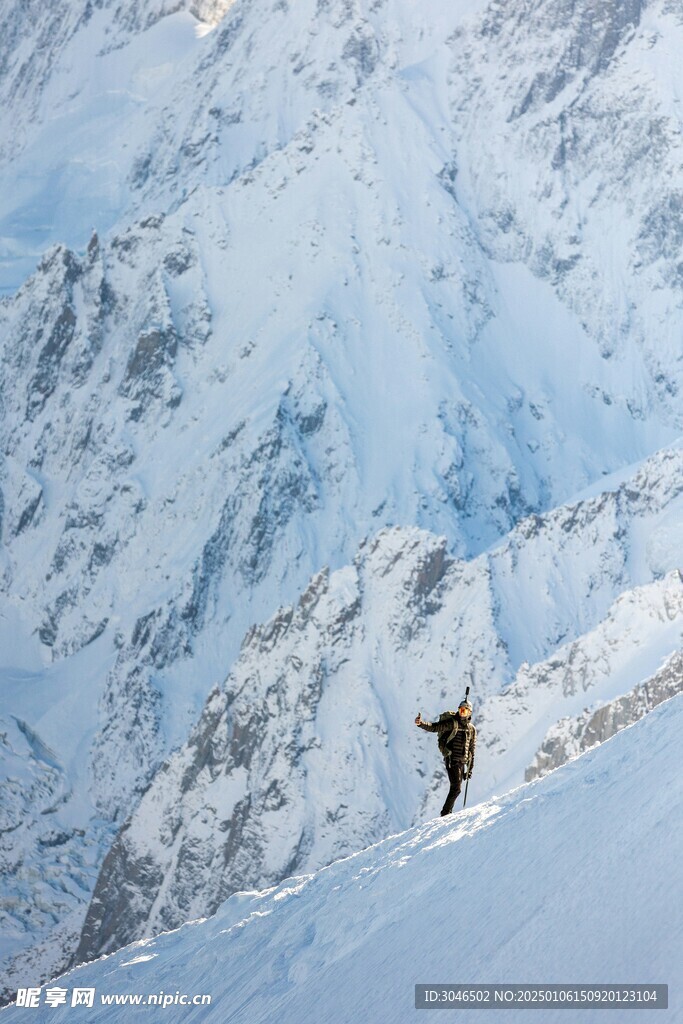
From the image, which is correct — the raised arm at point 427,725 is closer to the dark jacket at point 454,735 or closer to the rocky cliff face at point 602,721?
the dark jacket at point 454,735

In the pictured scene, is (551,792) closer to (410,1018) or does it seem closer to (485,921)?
(485,921)

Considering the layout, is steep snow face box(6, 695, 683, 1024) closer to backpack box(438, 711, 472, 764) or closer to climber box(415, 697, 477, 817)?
climber box(415, 697, 477, 817)

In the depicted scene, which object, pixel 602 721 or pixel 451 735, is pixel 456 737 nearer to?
pixel 451 735

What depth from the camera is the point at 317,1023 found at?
3030 centimetres

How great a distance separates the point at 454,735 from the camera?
35000mm

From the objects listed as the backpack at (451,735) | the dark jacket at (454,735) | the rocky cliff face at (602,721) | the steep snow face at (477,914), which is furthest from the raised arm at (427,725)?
the rocky cliff face at (602,721)

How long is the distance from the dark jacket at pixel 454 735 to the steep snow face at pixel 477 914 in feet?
3.44

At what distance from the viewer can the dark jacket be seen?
35000 mm

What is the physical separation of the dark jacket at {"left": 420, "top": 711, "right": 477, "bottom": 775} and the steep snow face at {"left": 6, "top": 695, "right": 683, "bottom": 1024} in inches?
41.3

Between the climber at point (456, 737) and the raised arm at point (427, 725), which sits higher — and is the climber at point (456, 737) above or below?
below

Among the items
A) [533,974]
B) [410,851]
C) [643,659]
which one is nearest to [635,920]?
[533,974]

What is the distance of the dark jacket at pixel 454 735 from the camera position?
35000 millimetres

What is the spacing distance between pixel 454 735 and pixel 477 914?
15.3 ft

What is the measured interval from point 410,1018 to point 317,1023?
2022mm
